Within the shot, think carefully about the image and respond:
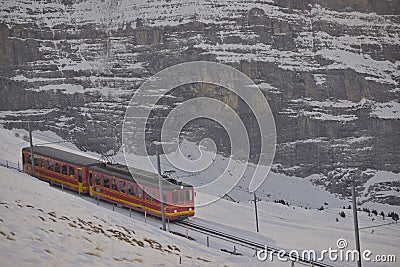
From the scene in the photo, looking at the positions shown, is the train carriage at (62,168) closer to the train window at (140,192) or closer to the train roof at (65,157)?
the train roof at (65,157)

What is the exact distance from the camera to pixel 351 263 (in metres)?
23.9

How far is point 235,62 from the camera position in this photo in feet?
254

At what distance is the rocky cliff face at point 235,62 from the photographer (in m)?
75.7

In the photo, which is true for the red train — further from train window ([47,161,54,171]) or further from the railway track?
the railway track

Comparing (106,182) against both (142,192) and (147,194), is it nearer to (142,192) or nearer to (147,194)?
(142,192)

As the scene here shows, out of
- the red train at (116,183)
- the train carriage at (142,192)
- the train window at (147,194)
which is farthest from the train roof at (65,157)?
the train window at (147,194)

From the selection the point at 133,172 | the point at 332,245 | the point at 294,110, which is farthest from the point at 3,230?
the point at 294,110

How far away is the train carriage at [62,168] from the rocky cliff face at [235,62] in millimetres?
40297

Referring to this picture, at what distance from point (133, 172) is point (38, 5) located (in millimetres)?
65696

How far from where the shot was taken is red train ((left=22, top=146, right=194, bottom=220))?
85.2 feet

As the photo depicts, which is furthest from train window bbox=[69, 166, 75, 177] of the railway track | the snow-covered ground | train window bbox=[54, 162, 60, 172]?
the railway track

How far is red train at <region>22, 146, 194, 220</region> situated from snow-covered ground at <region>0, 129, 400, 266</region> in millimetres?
1074

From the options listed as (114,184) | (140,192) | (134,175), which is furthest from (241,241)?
(114,184)

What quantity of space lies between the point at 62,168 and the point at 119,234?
48.6 feet
